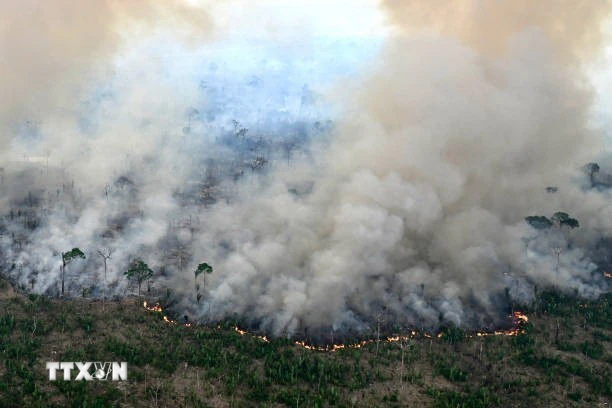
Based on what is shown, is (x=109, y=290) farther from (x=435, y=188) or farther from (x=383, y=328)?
(x=435, y=188)

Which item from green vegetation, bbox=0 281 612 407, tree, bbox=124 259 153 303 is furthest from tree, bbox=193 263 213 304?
tree, bbox=124 259 153 303

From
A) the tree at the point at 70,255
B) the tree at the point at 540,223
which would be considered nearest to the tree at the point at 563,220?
the tree at the point at 540,223

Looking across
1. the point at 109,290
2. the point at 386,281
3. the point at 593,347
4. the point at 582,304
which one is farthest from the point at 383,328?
the point at 109,290

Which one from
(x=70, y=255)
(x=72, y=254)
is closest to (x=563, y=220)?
(x=72, y=254)

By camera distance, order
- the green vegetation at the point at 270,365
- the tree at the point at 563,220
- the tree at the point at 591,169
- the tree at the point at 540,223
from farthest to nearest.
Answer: the tree at the point at 591,169
the tree at the point at 540,223
the tree at the point at 563,220
the green vegetation at the point at 270,365

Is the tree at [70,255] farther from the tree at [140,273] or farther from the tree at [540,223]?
the tree at [540,223]

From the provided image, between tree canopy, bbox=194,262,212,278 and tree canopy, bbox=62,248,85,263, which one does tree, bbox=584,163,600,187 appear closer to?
tree canopy, bbox=194,262,212,278

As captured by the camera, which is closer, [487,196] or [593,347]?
[593,347]

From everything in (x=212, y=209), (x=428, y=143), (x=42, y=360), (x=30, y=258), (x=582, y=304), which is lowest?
(x=42, y=360)
